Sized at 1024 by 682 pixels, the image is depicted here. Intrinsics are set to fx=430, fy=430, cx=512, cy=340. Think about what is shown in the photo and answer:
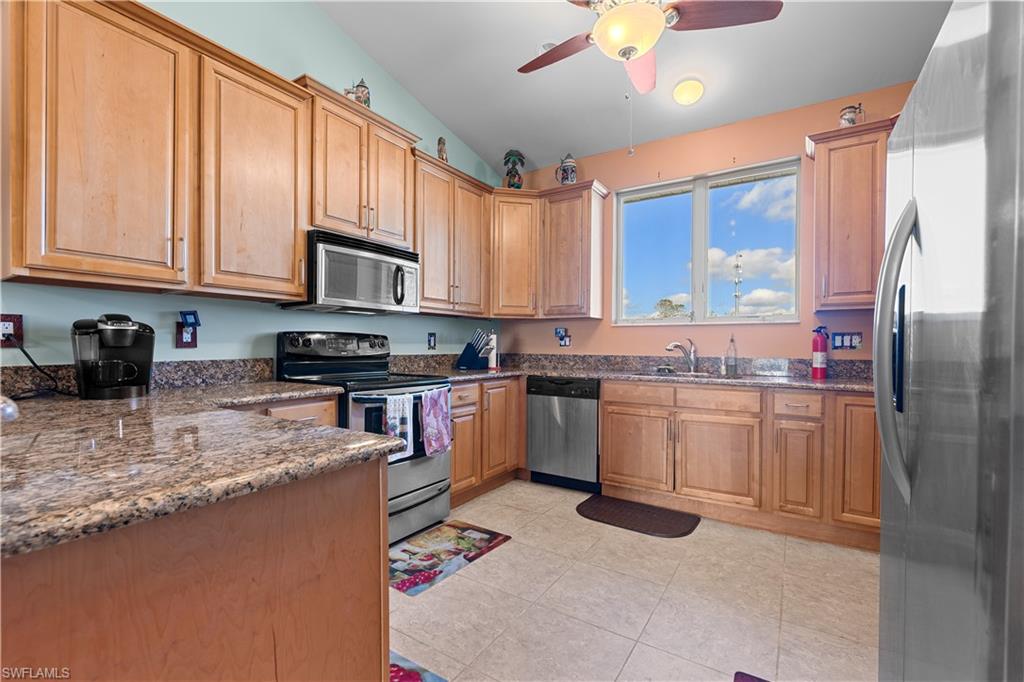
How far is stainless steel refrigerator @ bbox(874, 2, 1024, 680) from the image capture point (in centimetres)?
52

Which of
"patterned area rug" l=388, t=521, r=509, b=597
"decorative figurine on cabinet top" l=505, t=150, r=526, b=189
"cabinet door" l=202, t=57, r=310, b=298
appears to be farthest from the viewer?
"decorative figurine on cabinet top" l=505, t=150, r=526, b=189

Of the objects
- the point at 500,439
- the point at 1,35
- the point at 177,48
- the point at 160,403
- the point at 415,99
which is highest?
the point at 415,99

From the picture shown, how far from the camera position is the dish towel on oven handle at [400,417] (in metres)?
2.36

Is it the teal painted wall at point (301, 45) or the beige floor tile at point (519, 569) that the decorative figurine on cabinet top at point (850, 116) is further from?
the beige floor tile at point (519, 569)

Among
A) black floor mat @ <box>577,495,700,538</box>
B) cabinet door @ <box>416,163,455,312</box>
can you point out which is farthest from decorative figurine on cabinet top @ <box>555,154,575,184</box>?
black floor mat @ <box>577,495,700,538</box>

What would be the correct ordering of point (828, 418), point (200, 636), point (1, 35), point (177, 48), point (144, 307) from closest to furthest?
1. point (200, 636)
2. point (1, 35)
3. point (177, 48)
4. point (144, 307)
5. point (828, 418)

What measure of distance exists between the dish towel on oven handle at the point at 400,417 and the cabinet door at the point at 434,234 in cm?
97

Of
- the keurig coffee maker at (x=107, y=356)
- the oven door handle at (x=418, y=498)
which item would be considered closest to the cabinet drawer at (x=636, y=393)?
the oven door handle at (x=418, y=498)

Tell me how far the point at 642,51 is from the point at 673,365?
2321mm

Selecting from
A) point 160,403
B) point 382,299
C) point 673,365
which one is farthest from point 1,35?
point 673,365

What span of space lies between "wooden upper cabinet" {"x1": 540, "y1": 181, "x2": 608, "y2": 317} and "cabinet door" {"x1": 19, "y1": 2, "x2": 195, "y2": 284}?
2.62 m

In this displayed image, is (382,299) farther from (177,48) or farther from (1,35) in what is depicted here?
(1,35)

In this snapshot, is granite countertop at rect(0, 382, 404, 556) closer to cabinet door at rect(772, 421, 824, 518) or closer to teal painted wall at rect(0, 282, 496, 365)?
teal painted wall at rect(0, 282, 496, 365)

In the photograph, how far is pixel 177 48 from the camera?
1.86 meters
